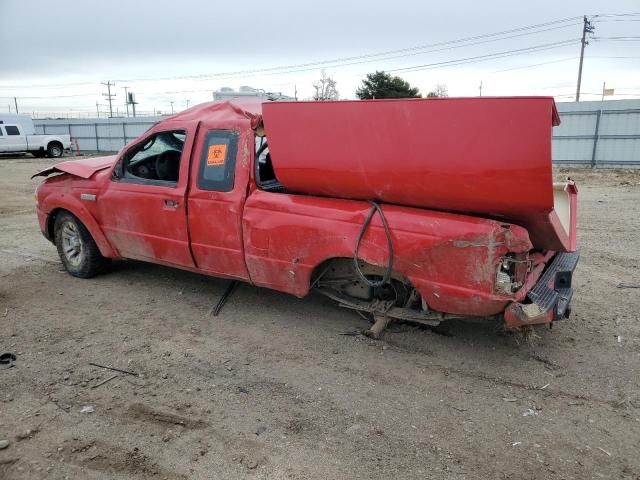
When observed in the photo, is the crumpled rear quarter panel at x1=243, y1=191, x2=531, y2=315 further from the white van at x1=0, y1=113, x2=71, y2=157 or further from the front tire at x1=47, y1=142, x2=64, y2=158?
the front tire at x1=47, y1=142, x2=64, y2=158

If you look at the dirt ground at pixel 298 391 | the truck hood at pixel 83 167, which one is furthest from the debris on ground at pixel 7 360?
the truck hood at pixel 83 167

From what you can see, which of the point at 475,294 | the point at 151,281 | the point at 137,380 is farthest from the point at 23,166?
the point at 475,294

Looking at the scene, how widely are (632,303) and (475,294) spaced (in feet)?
8.10

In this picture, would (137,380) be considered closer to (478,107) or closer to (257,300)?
(257,300)

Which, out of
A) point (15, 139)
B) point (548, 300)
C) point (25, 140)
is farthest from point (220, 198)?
point (25, 140)

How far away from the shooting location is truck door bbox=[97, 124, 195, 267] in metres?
4.71

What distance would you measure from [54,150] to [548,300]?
3066 cm

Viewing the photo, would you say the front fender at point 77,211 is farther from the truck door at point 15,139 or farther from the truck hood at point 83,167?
the truck door at point 15,139

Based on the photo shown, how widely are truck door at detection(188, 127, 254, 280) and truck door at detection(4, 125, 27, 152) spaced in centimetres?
2725

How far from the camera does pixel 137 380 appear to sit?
11.8ft

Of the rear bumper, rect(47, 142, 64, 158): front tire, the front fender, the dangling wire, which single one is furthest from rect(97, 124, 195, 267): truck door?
rect(47, 142, 64, 158): front tire

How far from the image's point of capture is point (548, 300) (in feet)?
11.7

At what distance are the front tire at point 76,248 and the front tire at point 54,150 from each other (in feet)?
85.3

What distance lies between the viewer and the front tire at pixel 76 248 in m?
5.67
